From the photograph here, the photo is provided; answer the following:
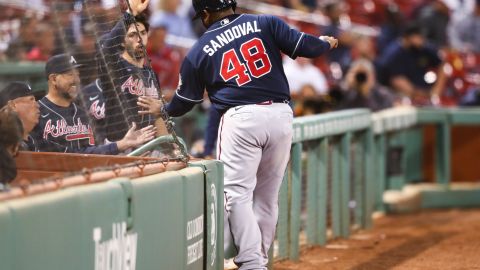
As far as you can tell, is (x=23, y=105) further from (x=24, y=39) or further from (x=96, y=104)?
(x=24, y=39)

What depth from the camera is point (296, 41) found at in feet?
19.3

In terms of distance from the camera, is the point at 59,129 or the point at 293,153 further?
the point at 293,153

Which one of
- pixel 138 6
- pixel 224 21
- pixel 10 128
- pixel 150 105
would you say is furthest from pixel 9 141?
pixel 138 6

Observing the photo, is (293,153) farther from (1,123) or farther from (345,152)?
(1,123)

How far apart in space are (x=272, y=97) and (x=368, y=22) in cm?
1119

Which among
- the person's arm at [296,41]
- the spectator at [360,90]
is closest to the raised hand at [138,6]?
the person's arm at [296,41]

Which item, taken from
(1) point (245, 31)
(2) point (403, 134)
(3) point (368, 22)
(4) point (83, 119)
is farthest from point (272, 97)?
(3) point (368, 22)

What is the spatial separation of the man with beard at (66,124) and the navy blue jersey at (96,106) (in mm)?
40

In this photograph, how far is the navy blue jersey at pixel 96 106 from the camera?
5.76 metres

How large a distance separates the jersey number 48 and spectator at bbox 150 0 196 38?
7.39 meters

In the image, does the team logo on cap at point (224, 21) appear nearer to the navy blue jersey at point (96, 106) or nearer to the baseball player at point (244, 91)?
the baseball player at point (244, 91)

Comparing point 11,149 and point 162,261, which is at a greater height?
point 11,149

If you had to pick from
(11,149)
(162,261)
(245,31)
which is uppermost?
(245,31)

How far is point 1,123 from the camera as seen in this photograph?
418cm
